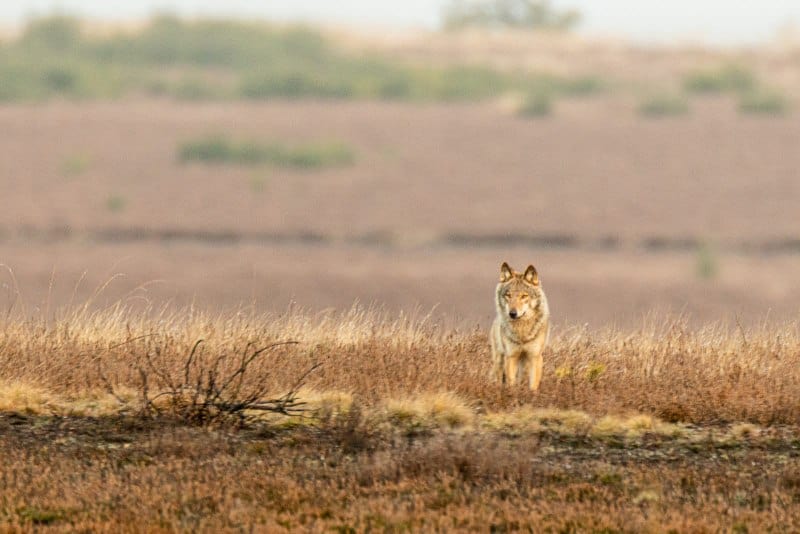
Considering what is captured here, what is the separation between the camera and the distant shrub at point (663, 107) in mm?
62031

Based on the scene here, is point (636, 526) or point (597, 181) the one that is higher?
point (597, 181)

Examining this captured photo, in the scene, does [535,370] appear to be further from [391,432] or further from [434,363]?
[391,432]

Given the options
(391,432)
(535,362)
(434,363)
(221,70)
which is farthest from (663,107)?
(391,432)

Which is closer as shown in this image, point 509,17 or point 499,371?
point 499,371

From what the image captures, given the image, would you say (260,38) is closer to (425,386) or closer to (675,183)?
(675,183)

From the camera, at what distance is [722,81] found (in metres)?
70.8

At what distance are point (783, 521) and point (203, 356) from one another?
5.89m

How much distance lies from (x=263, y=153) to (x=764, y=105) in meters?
20.0

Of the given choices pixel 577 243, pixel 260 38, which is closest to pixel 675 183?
pixel 577 243

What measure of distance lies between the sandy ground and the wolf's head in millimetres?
28167

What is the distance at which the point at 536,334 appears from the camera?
461 inches

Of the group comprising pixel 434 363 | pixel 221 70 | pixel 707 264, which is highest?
pixel 221 70

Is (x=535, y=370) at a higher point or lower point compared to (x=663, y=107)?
lower

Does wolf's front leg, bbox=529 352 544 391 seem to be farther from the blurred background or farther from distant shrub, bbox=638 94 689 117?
distant shrub, bbox=638 94 689 117
